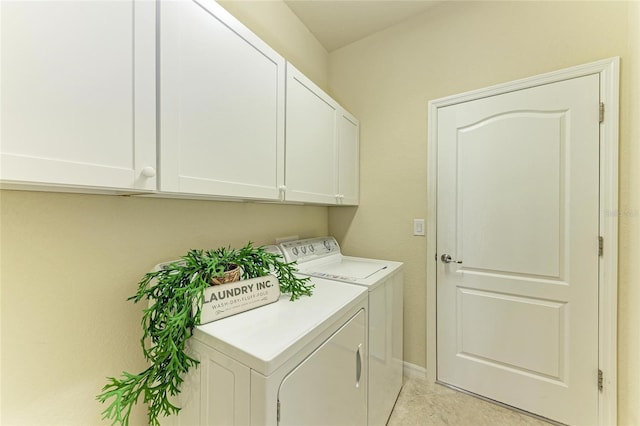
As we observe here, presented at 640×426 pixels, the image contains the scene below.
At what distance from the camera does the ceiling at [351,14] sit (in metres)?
1.85

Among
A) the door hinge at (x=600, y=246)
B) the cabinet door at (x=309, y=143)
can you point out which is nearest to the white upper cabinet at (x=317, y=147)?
the cabinet door at (x=309, y=143)

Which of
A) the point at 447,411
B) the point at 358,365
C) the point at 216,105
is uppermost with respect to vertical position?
the point at 216,105

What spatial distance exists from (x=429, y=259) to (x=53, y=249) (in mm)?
2052

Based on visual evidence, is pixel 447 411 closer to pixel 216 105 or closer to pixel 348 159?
pixel 348 159

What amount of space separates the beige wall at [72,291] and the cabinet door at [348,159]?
1.14m

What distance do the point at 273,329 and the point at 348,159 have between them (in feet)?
5.03

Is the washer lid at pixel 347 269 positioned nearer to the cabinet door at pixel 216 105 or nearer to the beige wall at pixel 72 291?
the cabinet door at pixel 216 105

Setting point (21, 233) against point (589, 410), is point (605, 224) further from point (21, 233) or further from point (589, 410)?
point (21, 233)

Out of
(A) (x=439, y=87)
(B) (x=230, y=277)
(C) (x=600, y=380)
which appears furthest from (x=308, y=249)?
(C) (x=600, y=380)

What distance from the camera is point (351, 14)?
76.9 inches

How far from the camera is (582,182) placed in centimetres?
145

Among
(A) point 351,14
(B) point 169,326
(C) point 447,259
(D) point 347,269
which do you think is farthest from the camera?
(A) point 351,14

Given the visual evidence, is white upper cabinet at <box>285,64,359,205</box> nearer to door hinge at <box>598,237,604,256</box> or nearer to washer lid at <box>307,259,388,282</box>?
washer lid at <box>307,259,388,282</box>

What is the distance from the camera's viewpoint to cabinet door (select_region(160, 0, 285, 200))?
2.78 ft
